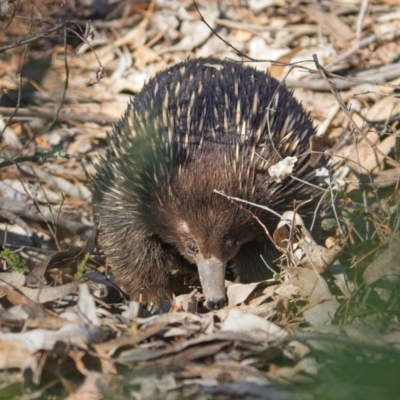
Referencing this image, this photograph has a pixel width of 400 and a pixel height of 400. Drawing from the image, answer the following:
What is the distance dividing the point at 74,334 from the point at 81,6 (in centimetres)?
430

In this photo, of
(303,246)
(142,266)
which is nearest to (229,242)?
(303,246)

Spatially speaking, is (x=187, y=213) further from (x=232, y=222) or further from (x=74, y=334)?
(x=74, y=334)

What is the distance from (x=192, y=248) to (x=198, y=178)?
348 millimetres

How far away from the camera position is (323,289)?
10.6 feet

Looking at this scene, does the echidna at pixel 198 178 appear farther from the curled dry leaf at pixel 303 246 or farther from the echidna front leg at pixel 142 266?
the curled dry leaf at pixel 303 246

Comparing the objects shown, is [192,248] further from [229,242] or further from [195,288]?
[195,288]

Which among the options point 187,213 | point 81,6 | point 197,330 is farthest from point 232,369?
point 81,6

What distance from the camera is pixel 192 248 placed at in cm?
354

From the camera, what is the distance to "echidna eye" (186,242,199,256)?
3523mm

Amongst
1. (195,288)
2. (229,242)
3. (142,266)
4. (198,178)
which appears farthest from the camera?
(142,266)

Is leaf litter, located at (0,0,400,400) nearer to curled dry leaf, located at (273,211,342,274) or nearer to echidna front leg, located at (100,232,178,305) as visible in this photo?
curled dry leaf, located at (273,211,342,274)

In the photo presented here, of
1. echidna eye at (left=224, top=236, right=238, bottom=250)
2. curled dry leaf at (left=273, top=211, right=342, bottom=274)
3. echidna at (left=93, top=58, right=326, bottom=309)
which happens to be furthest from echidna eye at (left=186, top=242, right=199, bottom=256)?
curled dry leaf at (left=273, top=211, right=342, bottom=274)

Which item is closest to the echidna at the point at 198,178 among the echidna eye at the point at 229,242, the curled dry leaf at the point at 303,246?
the echidna eye at the point at 229,242

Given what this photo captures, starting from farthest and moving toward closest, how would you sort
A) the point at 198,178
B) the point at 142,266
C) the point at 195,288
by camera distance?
the point at 142,266, the point at 195,288, the point at 198,178
